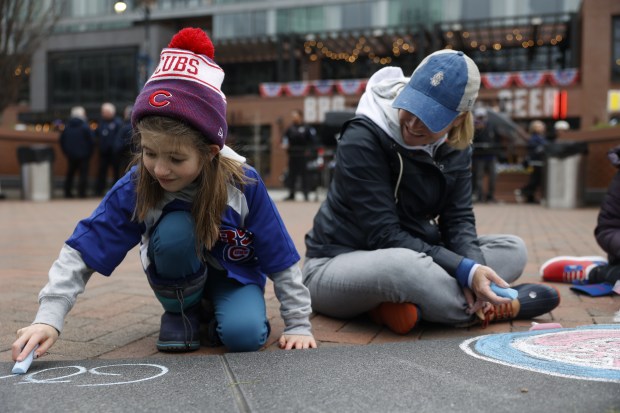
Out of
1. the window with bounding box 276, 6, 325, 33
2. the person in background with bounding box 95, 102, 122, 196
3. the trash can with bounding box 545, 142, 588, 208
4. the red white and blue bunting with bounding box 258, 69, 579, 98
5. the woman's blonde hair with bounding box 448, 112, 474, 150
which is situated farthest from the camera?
the window with bounding box 276, 6, 325, 33

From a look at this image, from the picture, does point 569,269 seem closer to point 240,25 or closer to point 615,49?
point 615,49

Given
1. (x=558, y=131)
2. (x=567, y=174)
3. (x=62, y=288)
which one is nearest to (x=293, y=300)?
(x=62, y=288)

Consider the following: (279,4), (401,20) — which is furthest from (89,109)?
(401,20)

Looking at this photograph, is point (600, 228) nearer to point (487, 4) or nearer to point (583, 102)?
point (583, 102)

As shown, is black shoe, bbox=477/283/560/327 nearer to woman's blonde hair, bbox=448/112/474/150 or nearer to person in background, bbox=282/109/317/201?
woman's blonde hair, bbox=448/112/474/150

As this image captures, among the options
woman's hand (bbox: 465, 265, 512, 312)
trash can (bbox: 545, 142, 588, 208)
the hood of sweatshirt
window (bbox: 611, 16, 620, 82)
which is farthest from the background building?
woman's hand (bbox: 465, 265, 512, 312)

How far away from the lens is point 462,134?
114 inches

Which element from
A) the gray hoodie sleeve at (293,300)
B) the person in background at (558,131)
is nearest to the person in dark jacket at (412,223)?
the gray hoodie sleeve at (293,300)

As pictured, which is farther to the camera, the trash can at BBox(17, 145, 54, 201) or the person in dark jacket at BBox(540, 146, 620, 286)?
the trash can at BBox(17, 145, 54, 201)

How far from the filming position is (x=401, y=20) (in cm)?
3272

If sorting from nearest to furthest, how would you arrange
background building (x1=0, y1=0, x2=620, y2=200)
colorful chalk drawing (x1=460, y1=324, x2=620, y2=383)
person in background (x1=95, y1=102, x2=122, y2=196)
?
colorful chalk drawing (x1=460, y1=324, x2=620, y2=383), person in background (x1=95, y1=102, x2=122, y2=196), background building (x1=0, y1=0, x2=620, y2=200)

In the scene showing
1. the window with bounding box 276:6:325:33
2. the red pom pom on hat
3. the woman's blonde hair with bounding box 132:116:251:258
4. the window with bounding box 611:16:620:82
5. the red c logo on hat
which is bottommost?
the woman's blonde hair with bounding box 132:116:251:258

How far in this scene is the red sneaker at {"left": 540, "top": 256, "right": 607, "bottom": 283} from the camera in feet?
12.4

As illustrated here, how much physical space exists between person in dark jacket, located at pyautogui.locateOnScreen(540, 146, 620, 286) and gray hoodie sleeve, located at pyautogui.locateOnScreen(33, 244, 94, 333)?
8.66 feet
